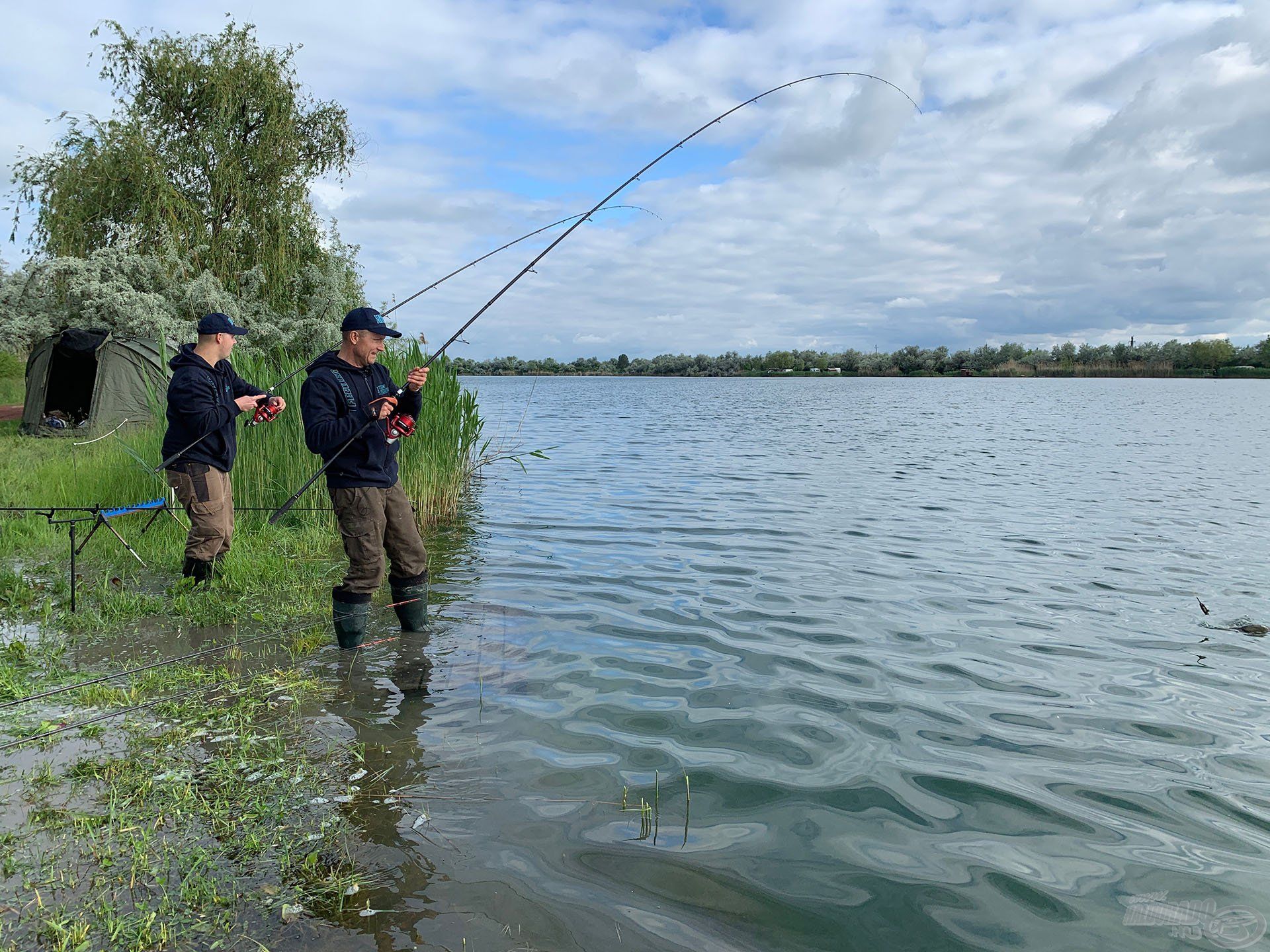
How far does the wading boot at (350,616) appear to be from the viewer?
5.41 metres

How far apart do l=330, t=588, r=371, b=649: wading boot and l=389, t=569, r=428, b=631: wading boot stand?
27 cm

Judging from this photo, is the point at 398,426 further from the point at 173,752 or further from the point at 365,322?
the point at 173,752

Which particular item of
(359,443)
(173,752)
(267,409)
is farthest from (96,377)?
(173,752)

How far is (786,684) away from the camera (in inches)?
220

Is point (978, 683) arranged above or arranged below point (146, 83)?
below

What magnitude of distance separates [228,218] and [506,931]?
786 inches

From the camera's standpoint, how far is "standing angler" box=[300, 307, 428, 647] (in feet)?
16.4

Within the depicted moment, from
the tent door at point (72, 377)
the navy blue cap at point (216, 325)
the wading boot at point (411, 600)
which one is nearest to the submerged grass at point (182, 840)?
the wading boot at point (411, 600)

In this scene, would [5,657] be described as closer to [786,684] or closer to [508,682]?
[508,682]

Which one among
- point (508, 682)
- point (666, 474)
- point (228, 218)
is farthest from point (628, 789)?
point (228, 218)

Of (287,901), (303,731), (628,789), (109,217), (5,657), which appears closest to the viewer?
(287,901)

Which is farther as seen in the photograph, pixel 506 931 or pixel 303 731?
pixel 303 731

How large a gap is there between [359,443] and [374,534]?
0.57 m

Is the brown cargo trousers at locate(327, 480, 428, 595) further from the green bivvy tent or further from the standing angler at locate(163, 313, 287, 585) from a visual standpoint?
the green bivvy tent
